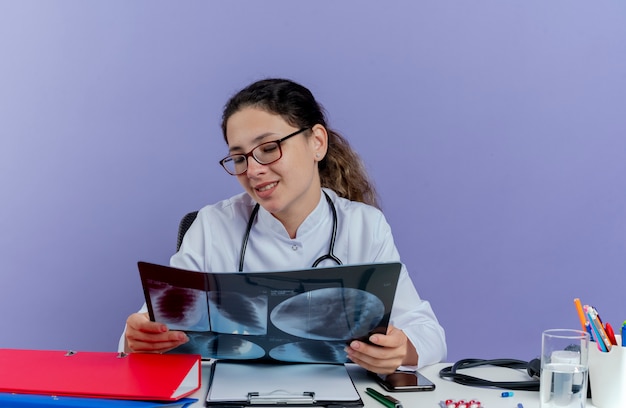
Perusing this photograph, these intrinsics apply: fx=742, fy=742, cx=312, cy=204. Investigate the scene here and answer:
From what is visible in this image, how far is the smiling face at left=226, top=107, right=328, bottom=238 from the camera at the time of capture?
1.73m

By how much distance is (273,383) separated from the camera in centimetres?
133

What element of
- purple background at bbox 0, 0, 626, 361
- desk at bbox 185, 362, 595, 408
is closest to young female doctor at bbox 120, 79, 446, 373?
desk at bbox 185, 362, 595, 408

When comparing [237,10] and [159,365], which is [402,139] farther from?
[159,365]

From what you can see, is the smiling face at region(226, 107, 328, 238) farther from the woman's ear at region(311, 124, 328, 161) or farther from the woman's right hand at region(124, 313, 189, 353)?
the woman's right hand at region(124, 313, 189, 353)

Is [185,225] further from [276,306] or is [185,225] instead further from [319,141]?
[276,306]

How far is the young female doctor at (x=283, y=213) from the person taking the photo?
1.73m

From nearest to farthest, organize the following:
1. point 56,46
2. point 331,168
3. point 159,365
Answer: point 159,365 < point 331,168 < point 56,46

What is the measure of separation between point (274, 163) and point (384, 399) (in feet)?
2.22

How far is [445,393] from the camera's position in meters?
1.33

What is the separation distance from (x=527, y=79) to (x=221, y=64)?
3.52ft

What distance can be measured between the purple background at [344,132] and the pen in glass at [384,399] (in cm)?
135

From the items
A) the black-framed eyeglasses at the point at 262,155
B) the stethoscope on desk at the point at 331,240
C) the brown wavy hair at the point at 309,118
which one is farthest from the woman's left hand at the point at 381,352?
the brown wavy hair at the point at 309,118

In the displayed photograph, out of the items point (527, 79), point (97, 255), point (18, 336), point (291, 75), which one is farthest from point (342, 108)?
point (18, 336)

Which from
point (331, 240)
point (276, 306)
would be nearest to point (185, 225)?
point (331, 240)
